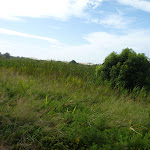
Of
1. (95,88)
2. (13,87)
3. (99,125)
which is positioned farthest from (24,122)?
(95,88)

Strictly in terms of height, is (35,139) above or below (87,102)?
below

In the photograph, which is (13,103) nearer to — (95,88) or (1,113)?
(1,113)

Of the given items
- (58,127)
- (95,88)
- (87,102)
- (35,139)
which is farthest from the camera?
(95,88)

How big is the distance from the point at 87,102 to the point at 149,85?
3.05 meters

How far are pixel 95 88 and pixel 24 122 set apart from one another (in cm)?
355

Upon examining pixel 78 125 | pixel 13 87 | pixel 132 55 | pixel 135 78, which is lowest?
pixel 78 125

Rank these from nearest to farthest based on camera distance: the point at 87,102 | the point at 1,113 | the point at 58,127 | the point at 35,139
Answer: the point at 35,139
the point at 58,127
the point at 1,113
the point at 87,102

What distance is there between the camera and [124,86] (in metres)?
6.30

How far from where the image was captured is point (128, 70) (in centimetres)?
609

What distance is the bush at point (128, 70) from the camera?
610 cm

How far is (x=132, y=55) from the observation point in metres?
6.29

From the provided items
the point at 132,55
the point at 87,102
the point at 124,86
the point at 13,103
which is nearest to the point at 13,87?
the point at 13,103

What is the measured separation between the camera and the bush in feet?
20.0

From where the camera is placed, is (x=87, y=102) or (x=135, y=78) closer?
(x=87, y=102)
